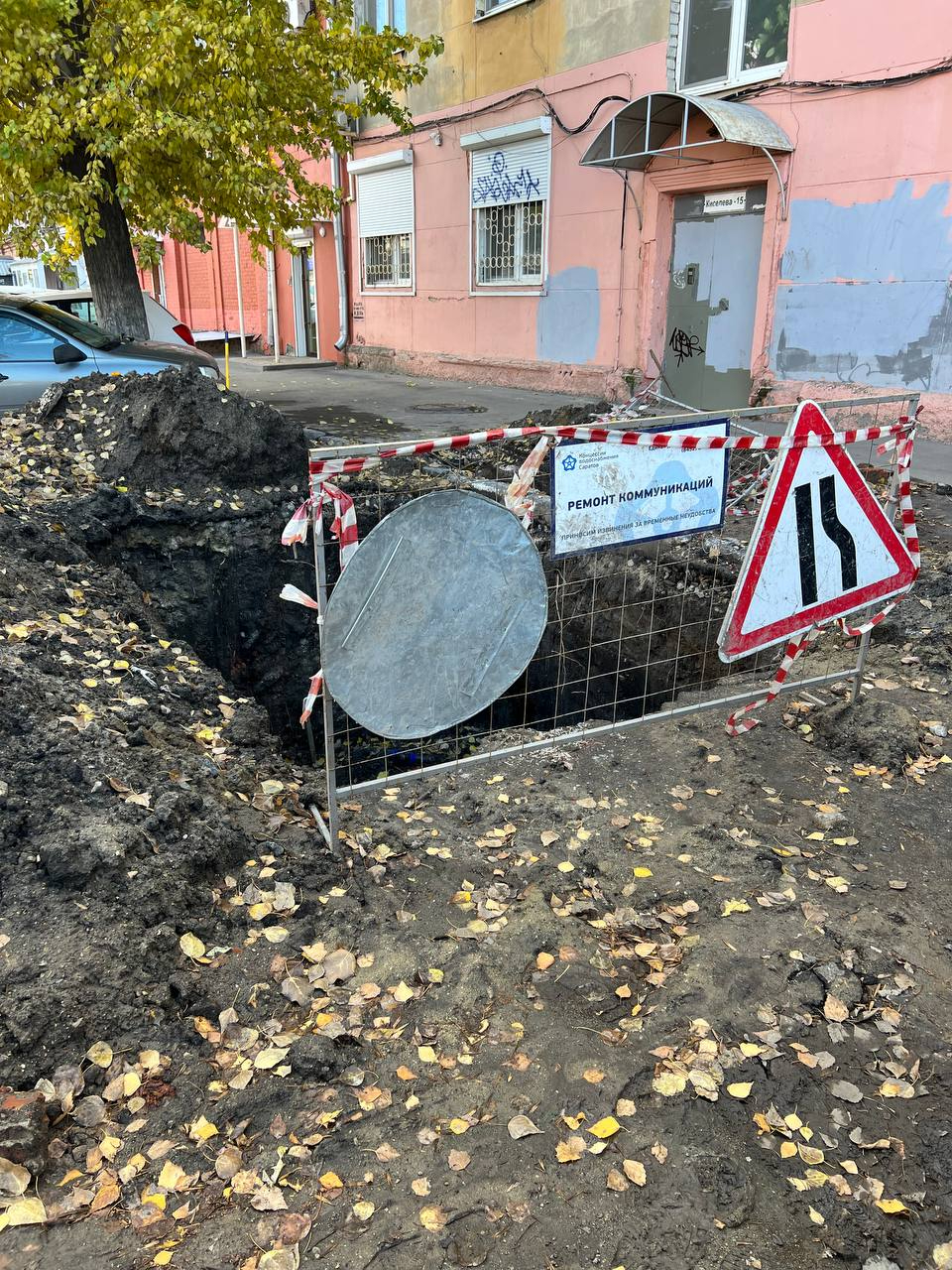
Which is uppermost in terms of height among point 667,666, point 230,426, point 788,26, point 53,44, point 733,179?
point 788,26

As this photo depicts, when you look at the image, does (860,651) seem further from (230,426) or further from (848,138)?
(848,138)

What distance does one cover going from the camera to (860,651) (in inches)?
185

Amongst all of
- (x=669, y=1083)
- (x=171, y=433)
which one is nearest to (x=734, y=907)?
(x=669, y=1083)

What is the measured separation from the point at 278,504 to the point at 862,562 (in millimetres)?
4709

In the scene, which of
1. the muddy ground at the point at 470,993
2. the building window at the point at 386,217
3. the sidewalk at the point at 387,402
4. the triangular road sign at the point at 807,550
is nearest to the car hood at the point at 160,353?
the sidewalk at the point at 387,402

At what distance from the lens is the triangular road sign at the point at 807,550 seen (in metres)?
4.04

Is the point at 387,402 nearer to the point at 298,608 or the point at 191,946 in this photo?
the point at 298,608

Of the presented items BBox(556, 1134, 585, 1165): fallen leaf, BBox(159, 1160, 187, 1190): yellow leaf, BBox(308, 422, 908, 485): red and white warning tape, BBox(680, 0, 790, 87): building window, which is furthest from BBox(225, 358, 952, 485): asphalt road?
BBox(159, 1160, 187, 1190): yellow leaf

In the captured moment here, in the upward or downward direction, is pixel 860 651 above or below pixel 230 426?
below

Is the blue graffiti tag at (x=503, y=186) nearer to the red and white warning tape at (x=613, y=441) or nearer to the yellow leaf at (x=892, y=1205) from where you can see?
the red and white warning tape at (x=613, y=441)

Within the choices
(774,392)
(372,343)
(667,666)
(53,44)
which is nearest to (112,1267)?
(667,666)

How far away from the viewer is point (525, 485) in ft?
11.2

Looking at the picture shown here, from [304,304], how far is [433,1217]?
24.4 m

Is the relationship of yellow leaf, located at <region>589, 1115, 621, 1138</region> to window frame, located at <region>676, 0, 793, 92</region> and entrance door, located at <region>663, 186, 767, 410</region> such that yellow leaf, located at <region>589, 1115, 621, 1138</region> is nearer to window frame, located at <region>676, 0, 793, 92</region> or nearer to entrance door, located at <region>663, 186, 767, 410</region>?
entrance door, located at <region>663, 186, 767, 410</region>
